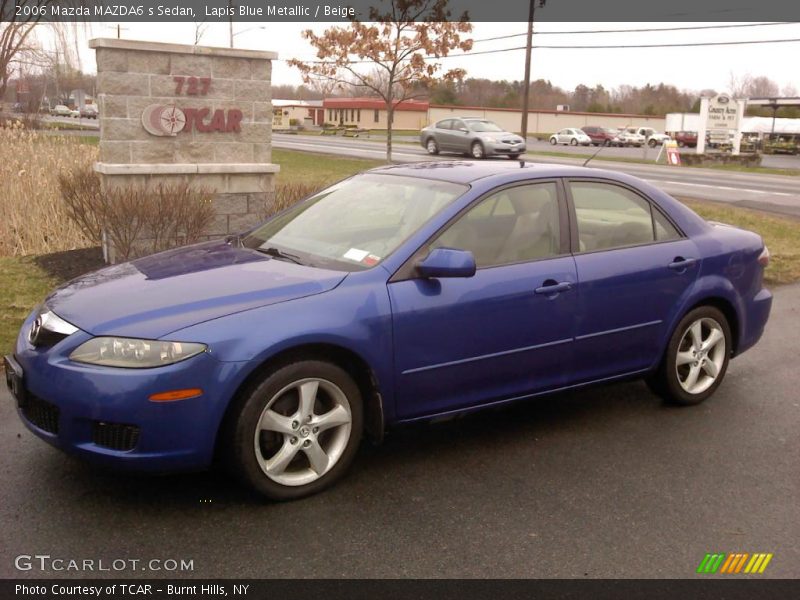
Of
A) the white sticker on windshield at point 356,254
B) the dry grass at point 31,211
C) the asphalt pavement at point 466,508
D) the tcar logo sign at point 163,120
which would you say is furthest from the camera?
the dry grass at point 31,211

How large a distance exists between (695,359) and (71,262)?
255 inches

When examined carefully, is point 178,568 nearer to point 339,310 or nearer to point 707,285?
point 339,310

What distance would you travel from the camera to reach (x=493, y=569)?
326 cm

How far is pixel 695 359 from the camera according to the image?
5234 millimetres

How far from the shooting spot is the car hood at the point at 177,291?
3.56 m

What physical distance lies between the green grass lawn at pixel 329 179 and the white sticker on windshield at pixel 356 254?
300 cm

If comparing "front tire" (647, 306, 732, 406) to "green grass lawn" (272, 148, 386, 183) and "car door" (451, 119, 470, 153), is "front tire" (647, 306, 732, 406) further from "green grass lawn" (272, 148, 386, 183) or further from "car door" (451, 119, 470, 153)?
"car door" (451, 119, 470, 153)

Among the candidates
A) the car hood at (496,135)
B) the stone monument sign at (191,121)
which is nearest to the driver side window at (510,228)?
the stone monument sign at (191,121)

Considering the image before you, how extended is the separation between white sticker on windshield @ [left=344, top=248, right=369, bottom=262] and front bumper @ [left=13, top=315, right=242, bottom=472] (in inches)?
38.7

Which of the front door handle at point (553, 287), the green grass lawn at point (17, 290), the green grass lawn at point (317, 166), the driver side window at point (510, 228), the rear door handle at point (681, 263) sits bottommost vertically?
the green grass lawn at point (17, 290)

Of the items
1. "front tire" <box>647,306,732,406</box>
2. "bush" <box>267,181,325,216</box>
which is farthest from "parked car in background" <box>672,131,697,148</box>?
"front tire" <box>647,306,732,406</box>

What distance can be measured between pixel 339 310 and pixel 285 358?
34cm

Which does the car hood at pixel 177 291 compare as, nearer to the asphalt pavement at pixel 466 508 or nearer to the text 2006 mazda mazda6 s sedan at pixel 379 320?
the text 2006 mazda mazda6 s sedan at pixel 379 320

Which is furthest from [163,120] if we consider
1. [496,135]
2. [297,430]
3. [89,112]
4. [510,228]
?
[89,112]
